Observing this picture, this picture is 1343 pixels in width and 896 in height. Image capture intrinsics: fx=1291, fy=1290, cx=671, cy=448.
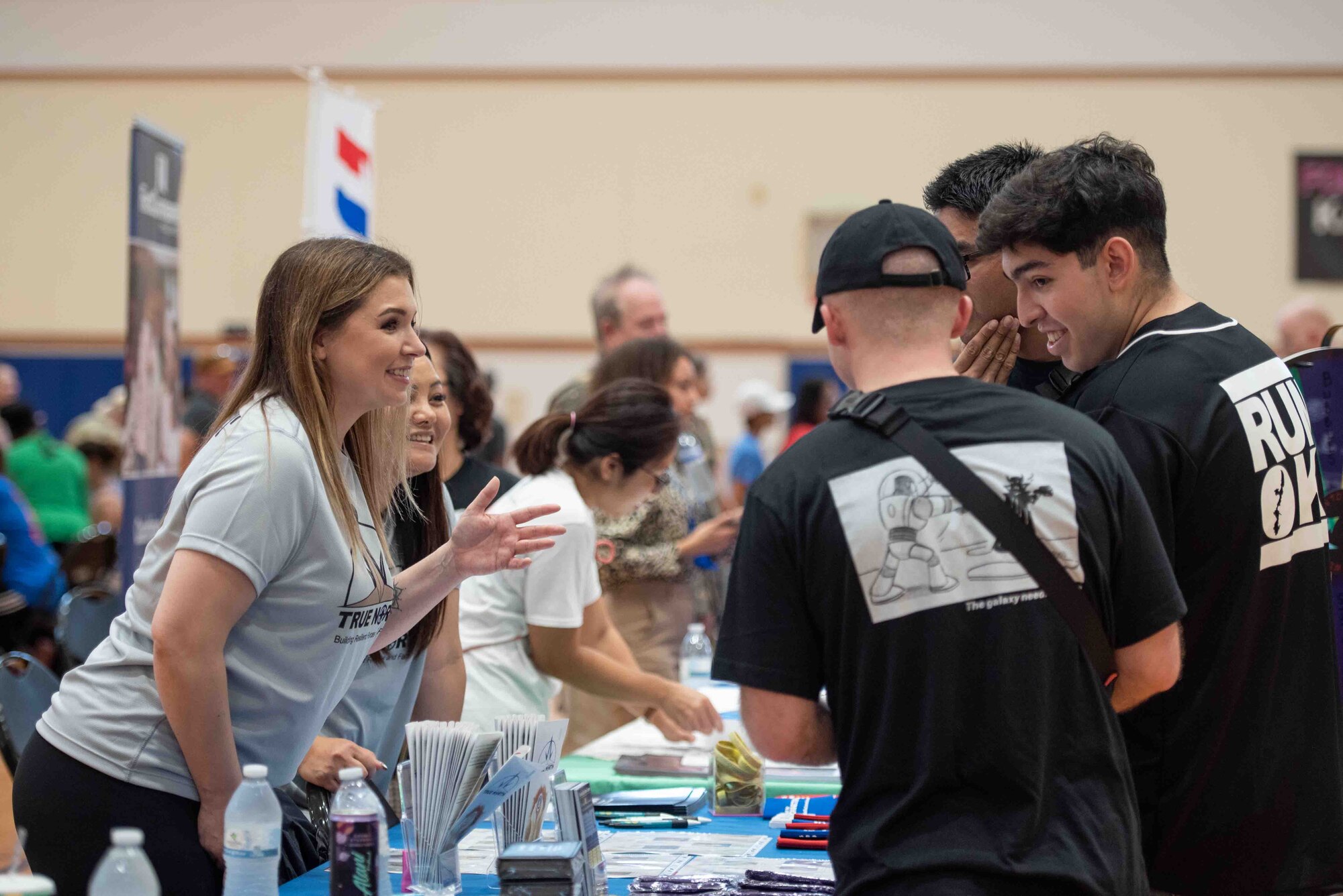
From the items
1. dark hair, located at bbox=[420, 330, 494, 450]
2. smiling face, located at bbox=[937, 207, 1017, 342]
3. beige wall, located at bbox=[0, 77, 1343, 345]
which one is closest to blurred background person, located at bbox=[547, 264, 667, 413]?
dark hair, located at bbox=[420, 330, 494, 450]

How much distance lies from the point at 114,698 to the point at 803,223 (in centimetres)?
900

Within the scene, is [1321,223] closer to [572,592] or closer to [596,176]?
[596,176]

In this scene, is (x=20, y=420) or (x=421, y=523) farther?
(x=20, y=420)

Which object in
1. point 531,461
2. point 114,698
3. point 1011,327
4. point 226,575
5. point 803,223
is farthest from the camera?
point 803,223

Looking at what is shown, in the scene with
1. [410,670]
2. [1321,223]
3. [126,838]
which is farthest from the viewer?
[1321,223]

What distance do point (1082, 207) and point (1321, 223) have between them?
30.8 ft

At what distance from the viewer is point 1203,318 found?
168 cm

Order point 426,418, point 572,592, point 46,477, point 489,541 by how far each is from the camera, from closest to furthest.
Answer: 1. point 489,541
2. point 426,418
3. point 572,592
4. point 46,477

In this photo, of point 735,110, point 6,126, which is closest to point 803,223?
point 735,110

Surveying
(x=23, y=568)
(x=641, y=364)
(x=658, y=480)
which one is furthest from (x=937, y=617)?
(x=23, y=568)

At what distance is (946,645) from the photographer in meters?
1.28

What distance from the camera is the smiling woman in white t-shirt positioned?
1604 mm

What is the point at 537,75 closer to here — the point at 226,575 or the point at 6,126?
the point at 6,126

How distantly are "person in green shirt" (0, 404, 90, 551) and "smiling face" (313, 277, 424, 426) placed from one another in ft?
19.6
